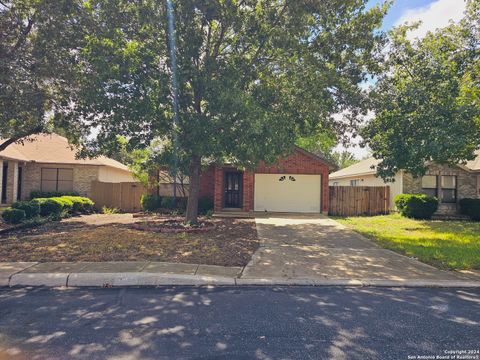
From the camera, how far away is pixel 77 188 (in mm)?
21234

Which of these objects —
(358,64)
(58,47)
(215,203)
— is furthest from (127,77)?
(215,203)

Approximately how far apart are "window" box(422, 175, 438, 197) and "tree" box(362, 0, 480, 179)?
242 inches

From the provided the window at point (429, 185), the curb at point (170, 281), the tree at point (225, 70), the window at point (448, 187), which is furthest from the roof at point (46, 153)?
the window at point (448, 187)

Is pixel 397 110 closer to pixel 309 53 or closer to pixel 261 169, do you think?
pixel 309 53

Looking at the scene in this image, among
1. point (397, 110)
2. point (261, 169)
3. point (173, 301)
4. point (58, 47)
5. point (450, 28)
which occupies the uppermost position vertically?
point (450, 28)

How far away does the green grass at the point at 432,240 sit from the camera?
27.8 ft

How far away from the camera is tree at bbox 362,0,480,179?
1018cm

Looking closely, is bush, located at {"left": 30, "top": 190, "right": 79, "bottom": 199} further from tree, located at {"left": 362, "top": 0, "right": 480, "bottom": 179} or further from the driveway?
tree, located at {"left": 362, "top": 0, "right": 480, "bottom": 179}

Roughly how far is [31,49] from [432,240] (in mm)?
14637

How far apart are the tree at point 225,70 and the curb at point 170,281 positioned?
3950 mm

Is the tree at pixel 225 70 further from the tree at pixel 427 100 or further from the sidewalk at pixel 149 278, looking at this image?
the sidewalk at pixel 149 278

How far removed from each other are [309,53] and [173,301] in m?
8.56

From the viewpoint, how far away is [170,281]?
636 cm

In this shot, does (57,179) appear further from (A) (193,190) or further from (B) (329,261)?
(B) (329,261)
